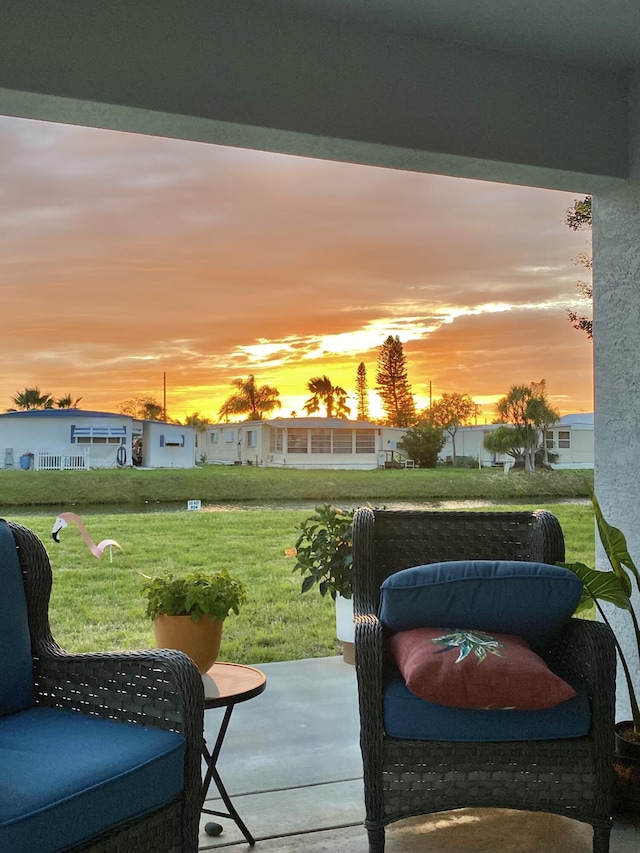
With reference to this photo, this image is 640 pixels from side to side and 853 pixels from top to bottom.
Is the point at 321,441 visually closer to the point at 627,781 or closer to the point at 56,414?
the point at 56,414

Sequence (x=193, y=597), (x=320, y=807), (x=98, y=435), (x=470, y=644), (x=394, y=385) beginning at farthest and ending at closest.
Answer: (x=394, y=385) < (x=98, y=435) < (x=320, y=807) < (x=193, y=597) < (x=470, y=644)

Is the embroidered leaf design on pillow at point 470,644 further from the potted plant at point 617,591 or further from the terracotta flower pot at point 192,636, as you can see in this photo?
the terracotta flower pot at point 192,636

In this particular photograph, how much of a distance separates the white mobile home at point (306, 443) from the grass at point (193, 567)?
2.10 feet

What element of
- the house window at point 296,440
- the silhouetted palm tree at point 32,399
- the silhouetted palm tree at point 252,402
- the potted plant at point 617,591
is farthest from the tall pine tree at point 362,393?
the potted plant at point 617,591

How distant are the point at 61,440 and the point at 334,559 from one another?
8.33 feet

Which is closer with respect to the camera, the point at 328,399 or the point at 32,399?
the point at 32,399

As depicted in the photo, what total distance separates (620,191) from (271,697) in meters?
2.69

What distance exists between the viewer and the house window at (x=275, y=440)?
20.8ft

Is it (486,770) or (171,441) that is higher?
(171,441)

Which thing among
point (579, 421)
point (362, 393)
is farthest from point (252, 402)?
point (579, 421)

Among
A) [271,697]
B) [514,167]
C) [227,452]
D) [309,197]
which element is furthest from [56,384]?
[514,167]

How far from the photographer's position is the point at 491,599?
2412 mm

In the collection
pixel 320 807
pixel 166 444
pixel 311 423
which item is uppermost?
pixel 311 423

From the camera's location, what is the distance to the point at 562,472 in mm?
6230
